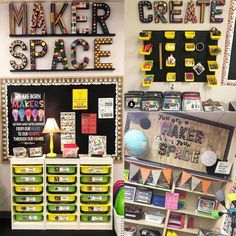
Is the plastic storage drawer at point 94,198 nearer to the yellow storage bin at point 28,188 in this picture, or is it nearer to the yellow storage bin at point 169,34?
the yellow storage bin at point 28,188

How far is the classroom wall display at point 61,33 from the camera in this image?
A: 3.89 metres

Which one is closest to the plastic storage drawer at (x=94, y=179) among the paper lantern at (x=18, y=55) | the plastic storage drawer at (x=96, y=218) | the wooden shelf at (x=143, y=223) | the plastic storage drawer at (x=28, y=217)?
the plastic storage drawer at (x=96, y=218)

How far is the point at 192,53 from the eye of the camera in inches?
49.8

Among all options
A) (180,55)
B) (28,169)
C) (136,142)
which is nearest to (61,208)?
(28,169)

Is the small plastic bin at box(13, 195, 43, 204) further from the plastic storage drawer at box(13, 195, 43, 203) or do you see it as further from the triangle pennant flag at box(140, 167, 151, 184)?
the triangle pennant flag at box(140, 167, 151, 184)

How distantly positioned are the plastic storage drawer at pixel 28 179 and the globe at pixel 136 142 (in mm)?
2849

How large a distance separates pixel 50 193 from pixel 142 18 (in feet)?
10.3

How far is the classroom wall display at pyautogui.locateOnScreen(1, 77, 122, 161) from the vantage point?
4.05 m

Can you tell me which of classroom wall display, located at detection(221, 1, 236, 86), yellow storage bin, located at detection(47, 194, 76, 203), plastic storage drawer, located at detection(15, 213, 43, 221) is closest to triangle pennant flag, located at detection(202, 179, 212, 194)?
classroom wall display, located at detection(221, 1, 236, 86)

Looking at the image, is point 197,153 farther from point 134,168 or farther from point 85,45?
point 85,45

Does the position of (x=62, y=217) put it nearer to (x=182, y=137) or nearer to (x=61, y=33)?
(x=61, y=33)

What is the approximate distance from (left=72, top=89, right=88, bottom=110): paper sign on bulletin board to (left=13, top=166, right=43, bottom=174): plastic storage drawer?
33.8 inches

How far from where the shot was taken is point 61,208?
13.1 ft

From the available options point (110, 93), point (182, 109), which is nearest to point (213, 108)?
point (182, 109)
